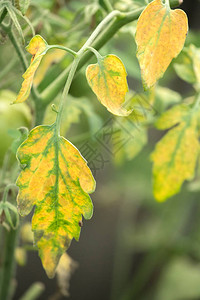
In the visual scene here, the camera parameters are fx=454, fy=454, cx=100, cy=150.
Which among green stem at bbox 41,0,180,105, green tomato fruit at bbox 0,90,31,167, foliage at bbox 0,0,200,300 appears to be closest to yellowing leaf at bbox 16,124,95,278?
foliage at bbox 0,0,200,300

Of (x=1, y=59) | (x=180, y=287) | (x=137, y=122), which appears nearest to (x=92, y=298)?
(x=180, y=287)

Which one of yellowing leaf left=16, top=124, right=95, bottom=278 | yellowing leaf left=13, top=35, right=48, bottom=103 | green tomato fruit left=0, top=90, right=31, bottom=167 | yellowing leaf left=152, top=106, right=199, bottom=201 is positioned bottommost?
yellowing leaf left=152, top=106, right=199, bottom=201

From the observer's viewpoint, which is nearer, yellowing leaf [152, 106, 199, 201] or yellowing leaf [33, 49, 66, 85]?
yellowing leaf [152, 106, 199, 201]

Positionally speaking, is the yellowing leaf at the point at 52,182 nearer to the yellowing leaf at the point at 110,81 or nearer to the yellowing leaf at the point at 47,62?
the yellowing leaf at the point at 110,81

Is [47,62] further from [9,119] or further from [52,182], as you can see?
[52,182]

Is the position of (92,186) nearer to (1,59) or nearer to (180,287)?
(1,59)

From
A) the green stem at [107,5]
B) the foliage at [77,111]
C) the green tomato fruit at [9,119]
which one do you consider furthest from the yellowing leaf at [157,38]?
the green tomato fruit at [9,119]

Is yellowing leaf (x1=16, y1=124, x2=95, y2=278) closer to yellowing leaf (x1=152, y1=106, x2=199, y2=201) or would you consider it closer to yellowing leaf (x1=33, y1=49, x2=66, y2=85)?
yellowing leaf (x1=152, y1=106, x2=199, y2=201)
